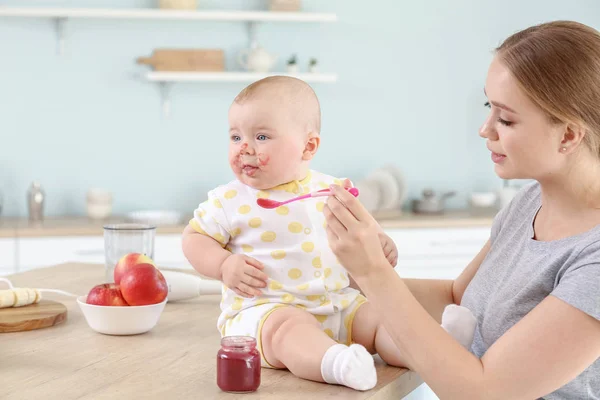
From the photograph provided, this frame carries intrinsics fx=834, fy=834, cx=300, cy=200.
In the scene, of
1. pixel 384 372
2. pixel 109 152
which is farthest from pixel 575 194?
pixel 109 152

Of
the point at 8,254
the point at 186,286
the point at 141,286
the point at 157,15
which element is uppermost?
the point at 157,15

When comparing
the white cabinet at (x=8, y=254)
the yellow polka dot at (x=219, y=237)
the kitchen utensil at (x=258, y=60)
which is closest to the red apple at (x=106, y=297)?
the yellow polka dot at (x=219, y=237)

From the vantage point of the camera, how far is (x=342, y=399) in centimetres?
132

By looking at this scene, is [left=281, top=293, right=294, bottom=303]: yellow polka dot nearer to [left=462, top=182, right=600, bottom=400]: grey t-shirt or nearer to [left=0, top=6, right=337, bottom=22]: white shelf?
[left=462, top=182, right=600, bottom=400]: grey t-shirt

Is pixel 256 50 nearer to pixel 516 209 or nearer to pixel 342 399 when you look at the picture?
pixel 516 209

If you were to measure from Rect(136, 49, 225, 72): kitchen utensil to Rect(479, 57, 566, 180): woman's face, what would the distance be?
10.7 feet

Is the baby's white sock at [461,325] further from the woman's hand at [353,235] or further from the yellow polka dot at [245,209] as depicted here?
the yellow polka dot at [245,209]

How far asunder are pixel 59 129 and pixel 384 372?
137 inches

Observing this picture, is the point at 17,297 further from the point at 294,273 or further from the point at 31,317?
the point at 294,273

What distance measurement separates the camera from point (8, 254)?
3.96 metres

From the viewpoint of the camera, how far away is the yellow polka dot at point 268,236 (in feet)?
5.25

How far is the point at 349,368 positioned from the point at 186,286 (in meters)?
0.80

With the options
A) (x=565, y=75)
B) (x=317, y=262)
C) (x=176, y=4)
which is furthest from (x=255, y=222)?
(x=176, y=4)

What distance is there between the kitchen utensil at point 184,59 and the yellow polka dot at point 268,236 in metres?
3.06
